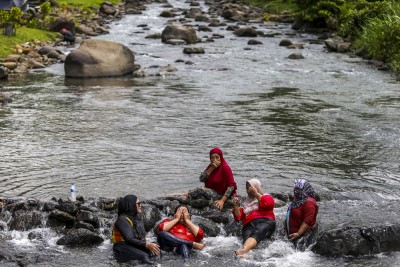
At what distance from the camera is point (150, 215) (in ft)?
47.7

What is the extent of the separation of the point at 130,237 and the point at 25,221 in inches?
112

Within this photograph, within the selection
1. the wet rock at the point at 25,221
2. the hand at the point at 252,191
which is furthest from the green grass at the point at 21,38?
the hand at the point at 252,191

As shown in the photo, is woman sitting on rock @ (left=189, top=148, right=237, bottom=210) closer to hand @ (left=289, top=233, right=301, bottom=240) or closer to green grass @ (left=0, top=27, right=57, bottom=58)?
hand @ (left=289, top=233, right=301, bottom=240)

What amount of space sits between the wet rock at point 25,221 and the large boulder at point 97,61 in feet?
63.5

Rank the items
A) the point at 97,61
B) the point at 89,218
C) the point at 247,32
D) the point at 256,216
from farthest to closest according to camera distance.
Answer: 1. the point at 247,32
2. the point at 97,61
3. the point at 89,218
4. the point at 256,216

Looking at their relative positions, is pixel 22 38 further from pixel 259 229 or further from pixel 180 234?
pixel 259 229

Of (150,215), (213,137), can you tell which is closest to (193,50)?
(213,137)

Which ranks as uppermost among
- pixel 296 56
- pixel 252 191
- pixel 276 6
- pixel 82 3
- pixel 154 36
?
pixel 252 191

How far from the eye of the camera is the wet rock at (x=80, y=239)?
1358 centimetres

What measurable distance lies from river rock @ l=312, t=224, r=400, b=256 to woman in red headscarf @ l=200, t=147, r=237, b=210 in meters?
2.63

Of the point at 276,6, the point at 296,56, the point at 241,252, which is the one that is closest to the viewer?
the point at 241,252

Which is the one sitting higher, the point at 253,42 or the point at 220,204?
the point at 220,204

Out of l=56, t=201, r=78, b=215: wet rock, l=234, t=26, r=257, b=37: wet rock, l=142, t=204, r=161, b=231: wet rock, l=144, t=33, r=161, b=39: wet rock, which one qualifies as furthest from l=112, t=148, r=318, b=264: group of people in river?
l=234, t=26, r=257, b=37: wet rock

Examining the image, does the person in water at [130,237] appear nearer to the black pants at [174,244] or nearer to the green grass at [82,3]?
the black pants at [174,244]
